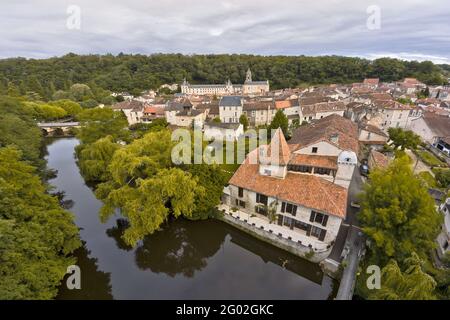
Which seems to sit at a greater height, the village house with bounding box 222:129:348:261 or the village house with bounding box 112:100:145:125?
the village house with bounding box 112:100:145:125

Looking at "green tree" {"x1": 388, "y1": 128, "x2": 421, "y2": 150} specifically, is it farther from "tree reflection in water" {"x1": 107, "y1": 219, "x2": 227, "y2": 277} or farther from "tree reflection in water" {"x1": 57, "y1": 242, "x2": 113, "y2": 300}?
"tree reflection in water" {"x1": 57, "y1": 242, "x2": 113, "y2": 300}

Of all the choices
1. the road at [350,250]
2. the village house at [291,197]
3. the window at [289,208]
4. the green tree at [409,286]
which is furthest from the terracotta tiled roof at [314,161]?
the green tree at [409,286]

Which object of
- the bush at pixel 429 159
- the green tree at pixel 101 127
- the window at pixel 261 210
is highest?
the green tree at pixel 101 127

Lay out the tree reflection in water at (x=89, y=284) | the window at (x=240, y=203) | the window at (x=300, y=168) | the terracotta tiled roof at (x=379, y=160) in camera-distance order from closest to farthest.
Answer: the tree reflection in water at (x=89, y=284), the window at (x=300, y=168), the window at (x=240, y=203), the terracotta tiled roof at (x=379, y=160)

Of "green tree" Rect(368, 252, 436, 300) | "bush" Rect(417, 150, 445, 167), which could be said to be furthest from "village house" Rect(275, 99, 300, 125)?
"green tree" Rect(368, 252, 436, 300)

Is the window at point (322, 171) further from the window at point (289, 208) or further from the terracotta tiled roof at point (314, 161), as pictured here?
the window at point (289, 208)

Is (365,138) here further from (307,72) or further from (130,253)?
(307,72)
